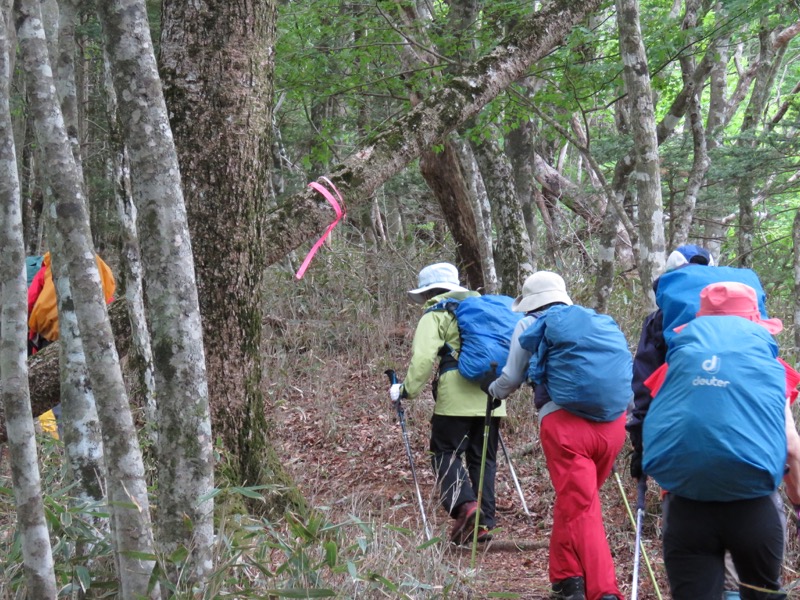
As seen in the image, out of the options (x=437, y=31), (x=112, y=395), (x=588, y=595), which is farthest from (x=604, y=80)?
(x=112, y=395)

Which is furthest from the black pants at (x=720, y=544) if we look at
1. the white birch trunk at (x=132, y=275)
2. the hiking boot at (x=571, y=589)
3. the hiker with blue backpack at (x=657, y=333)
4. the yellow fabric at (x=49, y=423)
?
the yellow fabric at (x=49, y=423)

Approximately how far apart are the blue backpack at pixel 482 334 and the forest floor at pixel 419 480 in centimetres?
107

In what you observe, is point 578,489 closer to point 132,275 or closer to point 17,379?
point 17,379

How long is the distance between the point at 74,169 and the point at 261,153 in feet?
5.40

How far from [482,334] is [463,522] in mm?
1459

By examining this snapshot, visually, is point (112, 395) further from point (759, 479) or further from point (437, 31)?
point (437, 31)

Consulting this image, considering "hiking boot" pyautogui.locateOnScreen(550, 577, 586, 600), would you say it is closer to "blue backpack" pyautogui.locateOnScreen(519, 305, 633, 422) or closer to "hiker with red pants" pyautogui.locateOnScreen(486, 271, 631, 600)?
"hiker with red pants" pyautogui.locateOnScreen(486, 271, 631, 600)

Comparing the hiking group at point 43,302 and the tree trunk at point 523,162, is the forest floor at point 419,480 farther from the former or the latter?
the tree trunk at point 523,162

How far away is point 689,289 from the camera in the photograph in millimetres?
4160

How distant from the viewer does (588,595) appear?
487 cm

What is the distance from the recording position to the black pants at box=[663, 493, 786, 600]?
3363 mm

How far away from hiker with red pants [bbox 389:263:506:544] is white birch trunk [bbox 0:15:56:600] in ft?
11.6

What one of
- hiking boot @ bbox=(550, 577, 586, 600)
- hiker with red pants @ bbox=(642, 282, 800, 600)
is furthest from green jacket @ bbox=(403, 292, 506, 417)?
hiker with red pants @ bbox=(642, 282, 800, 600)

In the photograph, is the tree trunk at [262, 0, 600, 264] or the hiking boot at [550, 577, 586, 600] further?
the tree trunk at [262, 0, 600, 264]
